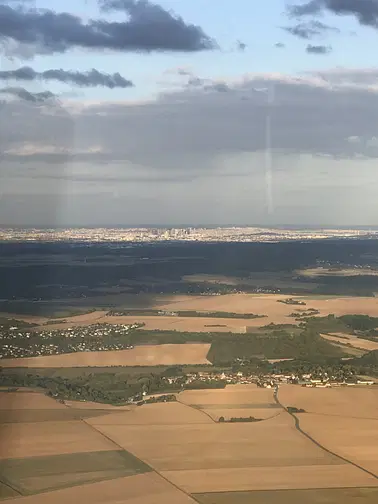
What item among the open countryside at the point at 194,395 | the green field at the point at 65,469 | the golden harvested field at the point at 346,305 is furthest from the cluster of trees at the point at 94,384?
the golden harvested field at the point at 346,305

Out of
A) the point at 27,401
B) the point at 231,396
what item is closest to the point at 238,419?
the point at 231,396

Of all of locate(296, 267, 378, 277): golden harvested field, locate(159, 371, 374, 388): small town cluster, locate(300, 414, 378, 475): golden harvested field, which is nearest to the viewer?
locate(300, 414, 378, 475): golden harvested field

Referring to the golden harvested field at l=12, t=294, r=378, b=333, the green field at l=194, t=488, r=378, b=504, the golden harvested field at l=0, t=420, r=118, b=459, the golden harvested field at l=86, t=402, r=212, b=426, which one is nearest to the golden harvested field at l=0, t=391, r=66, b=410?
the golden harvested field at l=0, t=420, r=118, b=459

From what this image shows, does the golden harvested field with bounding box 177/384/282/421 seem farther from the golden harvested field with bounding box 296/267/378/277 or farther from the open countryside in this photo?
the golden harvested field with bounding box 296/267/378/277

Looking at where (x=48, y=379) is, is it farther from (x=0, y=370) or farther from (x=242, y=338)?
(x=242, y=338)

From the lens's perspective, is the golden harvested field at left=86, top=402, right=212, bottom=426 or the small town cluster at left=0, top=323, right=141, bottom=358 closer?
the golden harvested field at left=86, top=402, right=212, bottom=426

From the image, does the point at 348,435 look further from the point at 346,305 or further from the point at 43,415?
the point at 43,415

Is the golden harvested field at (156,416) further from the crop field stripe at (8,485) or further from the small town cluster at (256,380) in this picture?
the crop field stripe at (8,485)

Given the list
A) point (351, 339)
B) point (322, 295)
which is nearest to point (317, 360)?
point (351, 339)
